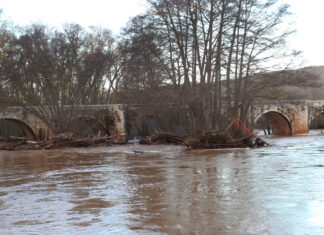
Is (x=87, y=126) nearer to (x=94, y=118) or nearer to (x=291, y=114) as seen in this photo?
(x=94, y=118)

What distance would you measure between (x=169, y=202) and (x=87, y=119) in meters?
25.8

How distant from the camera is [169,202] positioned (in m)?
6.36

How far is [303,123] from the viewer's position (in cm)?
3944

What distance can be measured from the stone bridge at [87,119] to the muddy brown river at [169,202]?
20130 millimetres

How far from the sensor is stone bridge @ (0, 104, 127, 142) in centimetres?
2984

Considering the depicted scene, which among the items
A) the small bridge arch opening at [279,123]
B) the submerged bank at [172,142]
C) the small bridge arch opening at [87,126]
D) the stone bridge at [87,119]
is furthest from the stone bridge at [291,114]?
the submerged bank at [172,142]

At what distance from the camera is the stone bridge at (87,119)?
97.9 ft

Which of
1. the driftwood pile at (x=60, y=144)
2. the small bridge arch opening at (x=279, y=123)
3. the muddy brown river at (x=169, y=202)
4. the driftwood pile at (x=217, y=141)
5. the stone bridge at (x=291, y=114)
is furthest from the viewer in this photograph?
the small bridge arch opening at (x=279, y=123)

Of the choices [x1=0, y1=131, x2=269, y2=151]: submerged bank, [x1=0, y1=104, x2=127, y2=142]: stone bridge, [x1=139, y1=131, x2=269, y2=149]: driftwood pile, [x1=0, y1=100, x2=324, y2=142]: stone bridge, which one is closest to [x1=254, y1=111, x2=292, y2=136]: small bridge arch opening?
[x1=0, y1=100, x2=324, y2=142]: stone bridge

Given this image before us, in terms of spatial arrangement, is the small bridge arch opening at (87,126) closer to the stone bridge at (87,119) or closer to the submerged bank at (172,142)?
the stone bridge at (87,119)

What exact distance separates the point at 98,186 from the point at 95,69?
21865 mm

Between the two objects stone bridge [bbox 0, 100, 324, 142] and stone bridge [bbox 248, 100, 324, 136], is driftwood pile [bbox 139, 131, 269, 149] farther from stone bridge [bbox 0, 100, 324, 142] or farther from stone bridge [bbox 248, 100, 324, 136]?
stone bridge [bbox 248, 100, 324, 136]

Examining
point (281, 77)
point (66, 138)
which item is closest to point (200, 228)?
point (281, 77)

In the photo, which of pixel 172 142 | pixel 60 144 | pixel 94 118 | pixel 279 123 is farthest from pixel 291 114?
pixel 60 144
